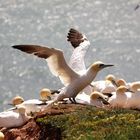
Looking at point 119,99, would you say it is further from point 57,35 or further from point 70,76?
point 57,35

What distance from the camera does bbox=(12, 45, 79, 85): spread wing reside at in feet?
46.4

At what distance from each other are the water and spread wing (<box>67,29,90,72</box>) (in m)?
16.9

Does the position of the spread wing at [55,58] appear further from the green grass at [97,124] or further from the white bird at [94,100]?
the green grass at [97,124]

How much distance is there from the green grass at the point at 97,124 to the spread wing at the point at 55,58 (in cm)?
131

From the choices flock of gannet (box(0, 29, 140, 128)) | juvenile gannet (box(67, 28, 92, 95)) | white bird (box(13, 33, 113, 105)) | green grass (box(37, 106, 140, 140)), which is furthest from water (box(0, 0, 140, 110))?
green grass (box(37, 106, 140, 140))

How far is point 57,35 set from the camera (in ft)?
143

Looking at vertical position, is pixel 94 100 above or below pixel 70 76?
below

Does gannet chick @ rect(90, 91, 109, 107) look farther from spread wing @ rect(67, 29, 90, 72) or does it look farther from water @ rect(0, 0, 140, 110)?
water @ rect(0, 0, 140, 110)

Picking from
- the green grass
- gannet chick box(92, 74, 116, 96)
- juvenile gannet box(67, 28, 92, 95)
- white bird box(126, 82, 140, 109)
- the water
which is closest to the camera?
the green grass

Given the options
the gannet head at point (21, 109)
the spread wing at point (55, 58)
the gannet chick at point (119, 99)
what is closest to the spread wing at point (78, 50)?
the spread wing at point (55, 58)

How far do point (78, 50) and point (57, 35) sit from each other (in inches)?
1055

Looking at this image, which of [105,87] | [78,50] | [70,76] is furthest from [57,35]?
[70,76]

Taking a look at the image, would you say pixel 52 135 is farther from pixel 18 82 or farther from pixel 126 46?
pixel 126 46

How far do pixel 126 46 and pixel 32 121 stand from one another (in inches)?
1120
